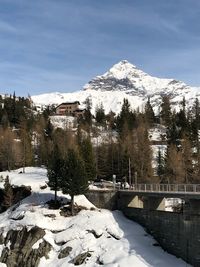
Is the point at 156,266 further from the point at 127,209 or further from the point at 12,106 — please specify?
the point at 12,106

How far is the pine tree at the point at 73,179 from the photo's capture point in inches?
2063

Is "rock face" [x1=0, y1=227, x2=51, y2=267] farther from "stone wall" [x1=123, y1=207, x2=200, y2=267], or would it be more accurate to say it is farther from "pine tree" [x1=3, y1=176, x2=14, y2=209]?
"stone wall" [x1=123, y1=207, x2=200, y2=267]

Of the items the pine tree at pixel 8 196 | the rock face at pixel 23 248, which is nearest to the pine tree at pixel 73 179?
the rock face at pixel 23 248

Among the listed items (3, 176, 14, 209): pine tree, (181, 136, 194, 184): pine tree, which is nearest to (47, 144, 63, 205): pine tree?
(3, 176, 14, 209): pine tree

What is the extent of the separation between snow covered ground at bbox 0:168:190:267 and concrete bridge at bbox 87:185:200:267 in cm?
96

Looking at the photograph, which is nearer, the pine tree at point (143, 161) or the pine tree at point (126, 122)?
the pine tree at point (143, 161)

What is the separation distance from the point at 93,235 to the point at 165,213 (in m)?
8.00

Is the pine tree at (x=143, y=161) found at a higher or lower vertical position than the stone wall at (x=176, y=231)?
higher

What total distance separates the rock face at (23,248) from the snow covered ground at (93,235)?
626 mm

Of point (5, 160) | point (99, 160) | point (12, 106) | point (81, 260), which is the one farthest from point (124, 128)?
point (81, 260)

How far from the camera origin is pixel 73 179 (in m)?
52.5

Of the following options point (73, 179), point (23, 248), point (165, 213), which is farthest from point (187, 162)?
point (23, 248)

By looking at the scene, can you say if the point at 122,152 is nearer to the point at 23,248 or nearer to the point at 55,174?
the point at 55,174

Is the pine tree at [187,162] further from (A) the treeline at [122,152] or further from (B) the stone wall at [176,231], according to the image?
(B) the stone wall at [176,231]
